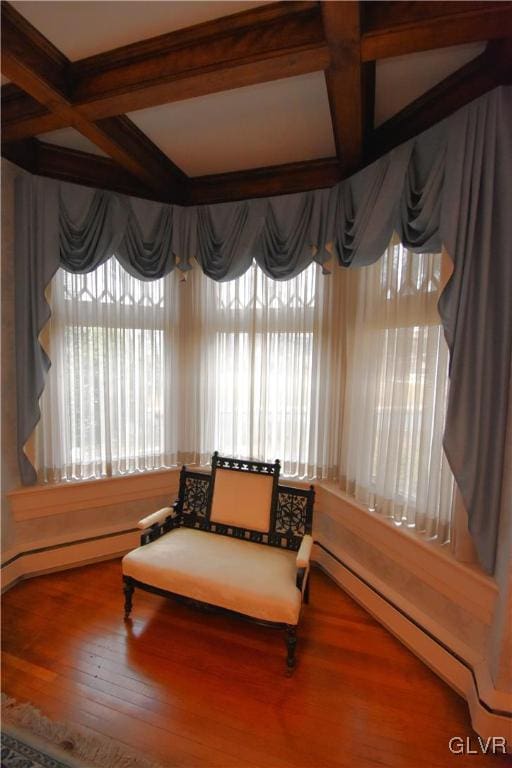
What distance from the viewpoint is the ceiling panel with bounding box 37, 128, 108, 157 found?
2.12 m

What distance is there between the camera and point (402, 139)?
1.92 meters

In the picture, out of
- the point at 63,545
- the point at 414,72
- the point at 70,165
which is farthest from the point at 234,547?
the point at 70,165

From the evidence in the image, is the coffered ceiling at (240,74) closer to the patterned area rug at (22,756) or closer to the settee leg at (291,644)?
the settee leg at (291,644)

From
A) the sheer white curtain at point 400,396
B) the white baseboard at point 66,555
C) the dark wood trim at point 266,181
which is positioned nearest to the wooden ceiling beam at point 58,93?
the dark wood trim at point 266,181

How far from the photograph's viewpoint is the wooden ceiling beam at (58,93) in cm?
137

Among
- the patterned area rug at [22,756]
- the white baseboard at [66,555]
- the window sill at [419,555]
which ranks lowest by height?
the patterned area rug at [22,756]

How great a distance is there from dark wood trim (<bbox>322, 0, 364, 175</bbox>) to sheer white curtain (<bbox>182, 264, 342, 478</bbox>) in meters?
0.78

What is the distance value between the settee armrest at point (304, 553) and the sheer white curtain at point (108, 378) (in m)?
1.32

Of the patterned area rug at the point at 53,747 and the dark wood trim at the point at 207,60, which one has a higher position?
the dark wood trim at the point at 207,60

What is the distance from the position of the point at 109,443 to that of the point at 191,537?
3.11 ft

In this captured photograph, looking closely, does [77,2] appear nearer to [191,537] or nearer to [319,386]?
[319,386]

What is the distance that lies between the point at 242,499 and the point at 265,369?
0.98 m

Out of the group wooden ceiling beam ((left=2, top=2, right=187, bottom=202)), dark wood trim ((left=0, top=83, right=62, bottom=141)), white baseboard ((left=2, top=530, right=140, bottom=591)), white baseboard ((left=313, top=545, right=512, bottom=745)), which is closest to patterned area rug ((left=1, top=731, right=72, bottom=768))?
white baseboard ((left=2, top=530, right=140, bottom=591))

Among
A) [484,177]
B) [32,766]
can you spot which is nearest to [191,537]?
[32,766]
